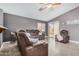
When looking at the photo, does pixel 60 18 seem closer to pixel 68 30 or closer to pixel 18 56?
pixel 68 30

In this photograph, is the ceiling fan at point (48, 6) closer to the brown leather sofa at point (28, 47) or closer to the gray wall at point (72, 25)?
the gray wall at point (72, 25)

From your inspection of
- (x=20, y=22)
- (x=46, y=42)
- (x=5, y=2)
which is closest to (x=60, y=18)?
(x=46, y=42)

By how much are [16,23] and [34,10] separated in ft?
1.42

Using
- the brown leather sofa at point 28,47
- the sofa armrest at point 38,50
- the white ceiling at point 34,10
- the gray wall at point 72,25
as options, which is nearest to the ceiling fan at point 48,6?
the white ceiling at point 34,10

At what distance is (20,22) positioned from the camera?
229 cm

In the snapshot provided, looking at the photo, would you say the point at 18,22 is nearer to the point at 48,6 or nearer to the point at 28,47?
the point at 28,47

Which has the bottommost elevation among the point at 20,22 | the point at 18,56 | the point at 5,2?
the point at 18,56

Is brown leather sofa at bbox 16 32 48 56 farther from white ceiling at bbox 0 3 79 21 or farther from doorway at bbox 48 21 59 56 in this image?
white ceiling at bbox 0 3 79 21

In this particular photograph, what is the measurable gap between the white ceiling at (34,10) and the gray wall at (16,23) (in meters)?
0.08

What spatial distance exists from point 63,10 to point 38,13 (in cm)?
49

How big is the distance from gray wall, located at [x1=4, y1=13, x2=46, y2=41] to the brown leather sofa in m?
0.15

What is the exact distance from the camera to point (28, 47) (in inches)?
91.0

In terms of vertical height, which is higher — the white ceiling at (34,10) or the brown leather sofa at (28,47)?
the white ceiling at (34,10)

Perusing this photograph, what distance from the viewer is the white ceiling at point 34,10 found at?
2.27 meters
